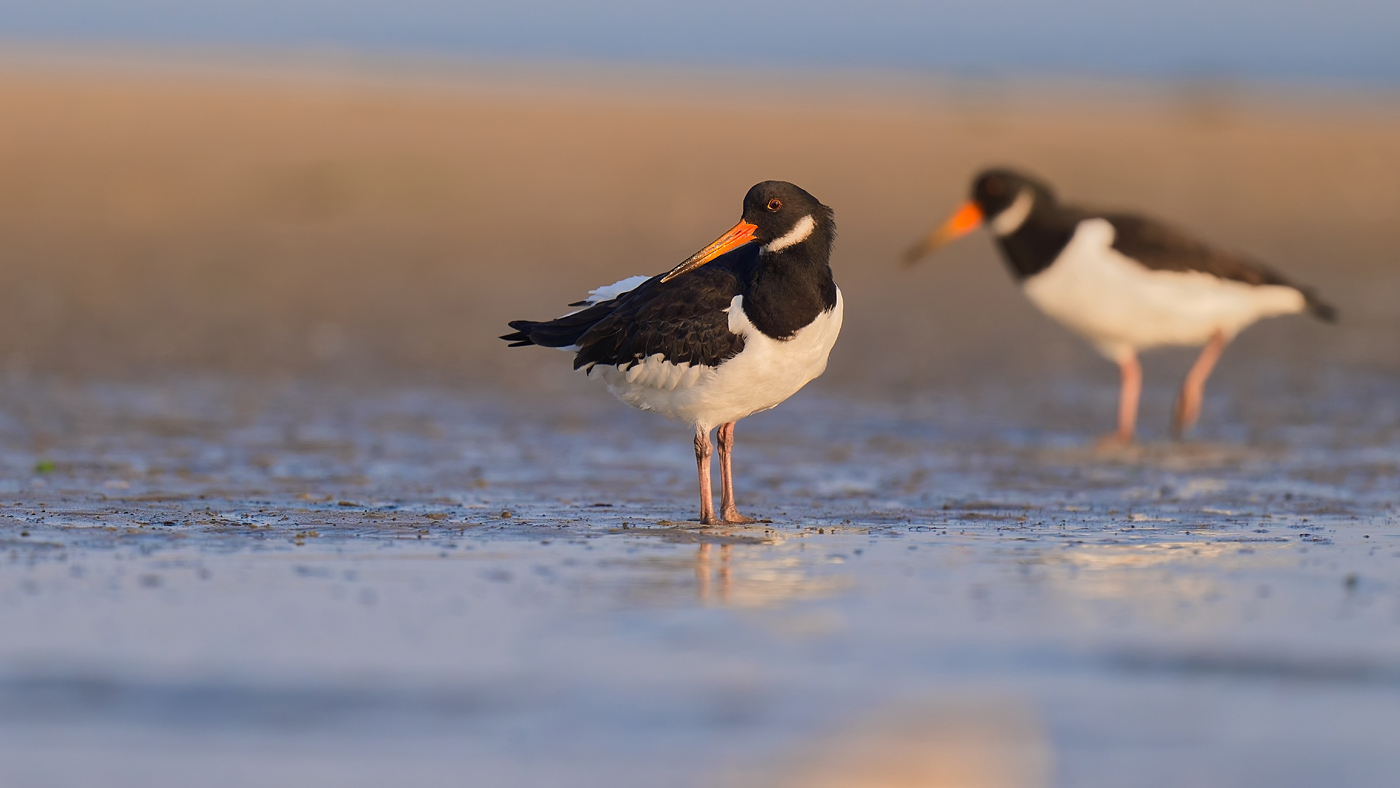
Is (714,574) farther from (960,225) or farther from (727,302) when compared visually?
(960,225)

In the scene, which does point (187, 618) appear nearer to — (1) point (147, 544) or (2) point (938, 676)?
(1) point (147, 544)

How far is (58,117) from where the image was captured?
18938mm

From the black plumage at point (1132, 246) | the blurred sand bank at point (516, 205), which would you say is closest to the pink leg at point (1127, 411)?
the black plumage at point (1132, 246)

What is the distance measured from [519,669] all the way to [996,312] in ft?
30.9

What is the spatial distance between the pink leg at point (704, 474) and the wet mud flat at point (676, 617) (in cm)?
12

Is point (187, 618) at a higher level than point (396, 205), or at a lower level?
lower

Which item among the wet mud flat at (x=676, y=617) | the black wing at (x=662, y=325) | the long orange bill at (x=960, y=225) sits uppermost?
the long orange bill at (x=960, y=225)

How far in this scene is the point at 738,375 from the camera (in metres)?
6.17

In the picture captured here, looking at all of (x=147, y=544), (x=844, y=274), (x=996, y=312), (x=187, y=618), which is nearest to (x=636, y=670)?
(x=187, y=618)

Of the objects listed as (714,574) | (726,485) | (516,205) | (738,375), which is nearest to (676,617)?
(714,574)

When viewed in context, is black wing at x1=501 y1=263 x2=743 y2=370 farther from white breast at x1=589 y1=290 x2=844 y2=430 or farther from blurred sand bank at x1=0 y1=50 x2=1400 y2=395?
blurred sand bank at x1=0 y1=50 x2=1400 y2=395

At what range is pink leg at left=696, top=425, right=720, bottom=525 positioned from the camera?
246 inches

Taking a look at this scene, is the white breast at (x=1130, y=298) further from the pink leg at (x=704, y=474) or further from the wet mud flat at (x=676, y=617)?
the pink leg at (x=704, y=474)

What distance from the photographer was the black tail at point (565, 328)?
6.66 m
